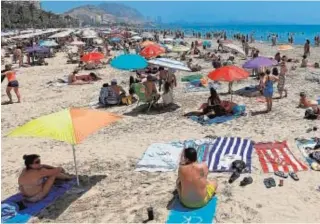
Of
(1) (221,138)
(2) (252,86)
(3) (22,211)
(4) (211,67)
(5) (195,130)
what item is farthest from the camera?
(4) (211,67)

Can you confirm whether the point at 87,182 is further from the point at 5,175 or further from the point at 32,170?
the point at 5,175

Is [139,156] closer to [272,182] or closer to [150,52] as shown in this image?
[272,182]

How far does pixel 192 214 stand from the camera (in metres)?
5.73

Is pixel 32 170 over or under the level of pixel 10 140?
over

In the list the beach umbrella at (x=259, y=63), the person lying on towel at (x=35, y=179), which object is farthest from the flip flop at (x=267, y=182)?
the beach umbrella at (x=259, y=63)

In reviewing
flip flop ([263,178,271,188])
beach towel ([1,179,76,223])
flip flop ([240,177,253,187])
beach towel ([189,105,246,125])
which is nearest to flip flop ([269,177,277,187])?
flip flop ([263,178,271,188])

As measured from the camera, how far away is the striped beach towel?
7.31 meters

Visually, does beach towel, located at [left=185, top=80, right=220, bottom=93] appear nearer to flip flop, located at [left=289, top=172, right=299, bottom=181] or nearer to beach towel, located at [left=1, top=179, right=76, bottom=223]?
flip flop, located at [left=289, top=172, right=299, bottom=181]

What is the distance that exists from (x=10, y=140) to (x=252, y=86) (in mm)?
8732

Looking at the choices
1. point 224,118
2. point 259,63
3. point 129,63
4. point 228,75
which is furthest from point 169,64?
point 259,63

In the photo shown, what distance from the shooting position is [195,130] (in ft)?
32.0

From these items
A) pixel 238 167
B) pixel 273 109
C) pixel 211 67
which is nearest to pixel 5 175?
pixel 238 167

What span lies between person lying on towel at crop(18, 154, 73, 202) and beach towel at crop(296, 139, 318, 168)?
4539 millimetres

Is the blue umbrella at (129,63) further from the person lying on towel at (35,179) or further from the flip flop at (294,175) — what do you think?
the flip flop at (294,175)
